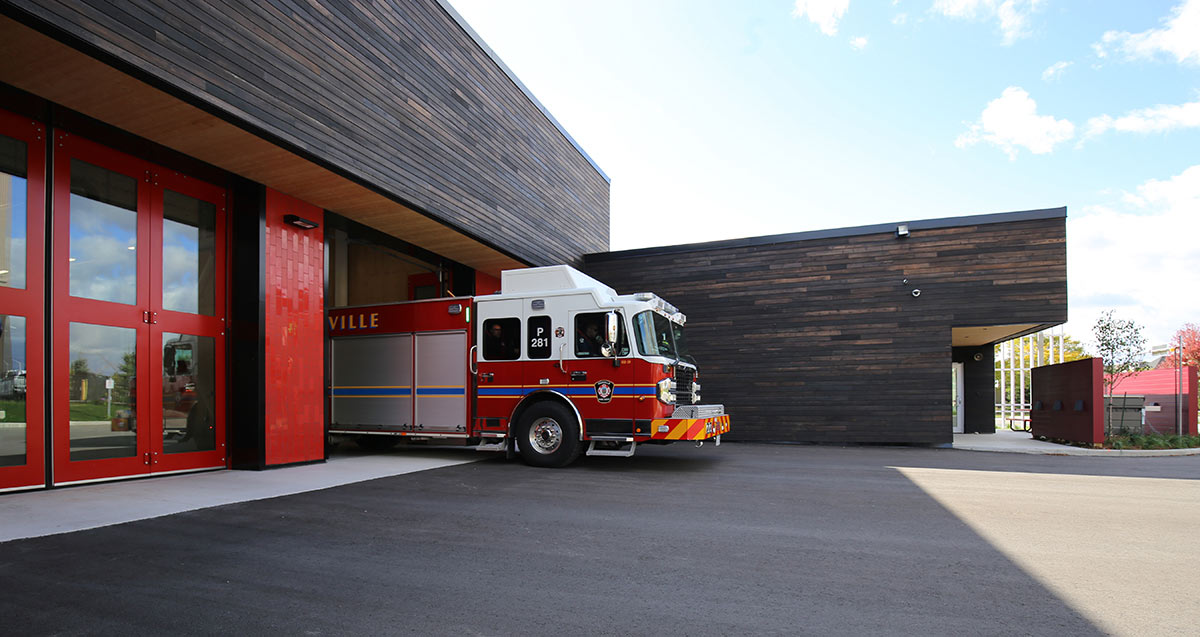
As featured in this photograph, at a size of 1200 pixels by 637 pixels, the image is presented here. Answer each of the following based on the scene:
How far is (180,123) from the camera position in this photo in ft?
22.5

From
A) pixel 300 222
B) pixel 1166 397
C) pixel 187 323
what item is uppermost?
pixel 300 222

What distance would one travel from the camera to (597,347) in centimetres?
923

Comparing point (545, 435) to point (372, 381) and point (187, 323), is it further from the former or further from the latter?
point (187, 323)

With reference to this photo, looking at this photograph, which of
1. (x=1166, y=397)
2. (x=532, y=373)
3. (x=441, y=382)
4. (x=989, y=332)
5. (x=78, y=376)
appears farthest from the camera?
(x=1166, y=397)

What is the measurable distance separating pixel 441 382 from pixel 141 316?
411 cm

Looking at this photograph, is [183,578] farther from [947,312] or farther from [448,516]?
[947,312]

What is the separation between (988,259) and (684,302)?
21.1 ft

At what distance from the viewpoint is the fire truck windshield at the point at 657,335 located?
29.8 ft

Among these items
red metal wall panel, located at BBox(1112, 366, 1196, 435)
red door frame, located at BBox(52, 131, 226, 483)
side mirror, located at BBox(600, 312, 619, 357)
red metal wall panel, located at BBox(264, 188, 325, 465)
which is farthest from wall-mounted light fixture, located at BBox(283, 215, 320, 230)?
red metal wall panel, located at BBox(1112, 366, 1196, 435)

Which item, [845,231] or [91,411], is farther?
[845,231]

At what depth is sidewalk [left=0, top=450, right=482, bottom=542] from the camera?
5.12m

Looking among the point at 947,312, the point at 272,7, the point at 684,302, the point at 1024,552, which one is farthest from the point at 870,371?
the point at 272,7

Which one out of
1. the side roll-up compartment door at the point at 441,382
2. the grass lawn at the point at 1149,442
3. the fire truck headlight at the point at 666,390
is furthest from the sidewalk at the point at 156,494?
the grass lawn at the point at 1149,442

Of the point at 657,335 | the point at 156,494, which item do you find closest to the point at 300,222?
the point at 156,494
